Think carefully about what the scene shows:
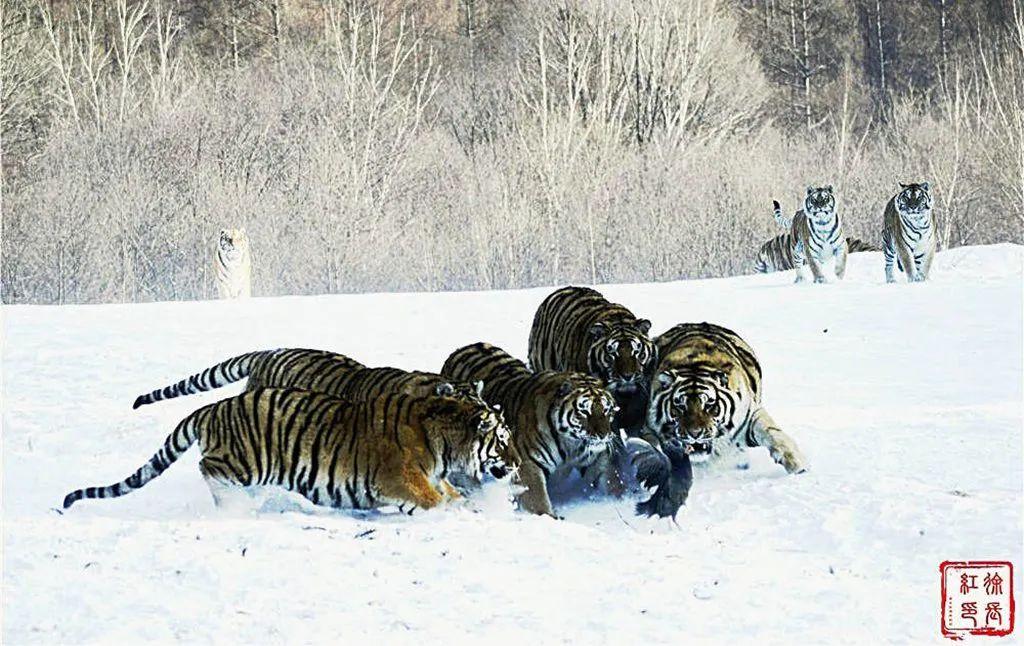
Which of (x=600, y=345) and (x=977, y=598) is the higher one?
(x=600, y=345)

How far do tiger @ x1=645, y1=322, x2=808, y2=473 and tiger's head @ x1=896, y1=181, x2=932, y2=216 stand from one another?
641cm

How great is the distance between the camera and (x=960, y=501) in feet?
18.2

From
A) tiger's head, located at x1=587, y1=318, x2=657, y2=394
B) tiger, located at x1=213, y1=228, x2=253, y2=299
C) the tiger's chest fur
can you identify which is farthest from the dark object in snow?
tiger, located at x1=213, y1=228, x2=253, y2=299

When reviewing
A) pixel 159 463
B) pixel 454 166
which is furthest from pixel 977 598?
pixel 454 166

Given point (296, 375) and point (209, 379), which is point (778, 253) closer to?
point (296, 375)

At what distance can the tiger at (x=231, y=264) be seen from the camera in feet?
56.1

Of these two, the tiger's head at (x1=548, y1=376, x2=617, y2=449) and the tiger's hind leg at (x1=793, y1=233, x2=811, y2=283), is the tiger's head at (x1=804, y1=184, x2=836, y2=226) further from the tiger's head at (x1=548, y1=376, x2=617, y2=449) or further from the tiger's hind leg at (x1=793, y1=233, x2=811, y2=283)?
the tiger's head at (x1=548, y1=376, x2=617, y2=449)

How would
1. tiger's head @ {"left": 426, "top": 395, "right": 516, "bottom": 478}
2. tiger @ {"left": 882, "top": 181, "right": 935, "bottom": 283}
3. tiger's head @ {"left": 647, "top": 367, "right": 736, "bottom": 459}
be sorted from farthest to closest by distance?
1. tiger @ {"left": 882, "top": 181, "right": 935, "bottom": 283}
2. tiger's head @ {"left": 647, "top": 367, "right": 736, "bottom": 459}
3. tiger's head @ {"left": 426, "top": 395, "right": 516, "bottom": 478}

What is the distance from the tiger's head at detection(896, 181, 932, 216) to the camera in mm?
12602

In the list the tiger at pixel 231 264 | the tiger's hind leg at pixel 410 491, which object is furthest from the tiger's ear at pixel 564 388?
the tiger at pixel 231 264

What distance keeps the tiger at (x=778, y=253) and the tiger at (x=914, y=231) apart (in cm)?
299

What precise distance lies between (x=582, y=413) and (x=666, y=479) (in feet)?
1.49

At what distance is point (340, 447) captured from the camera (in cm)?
527

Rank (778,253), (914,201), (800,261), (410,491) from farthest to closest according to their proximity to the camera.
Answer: (778,253)
(800,261)
(914,201)
(410,491)
